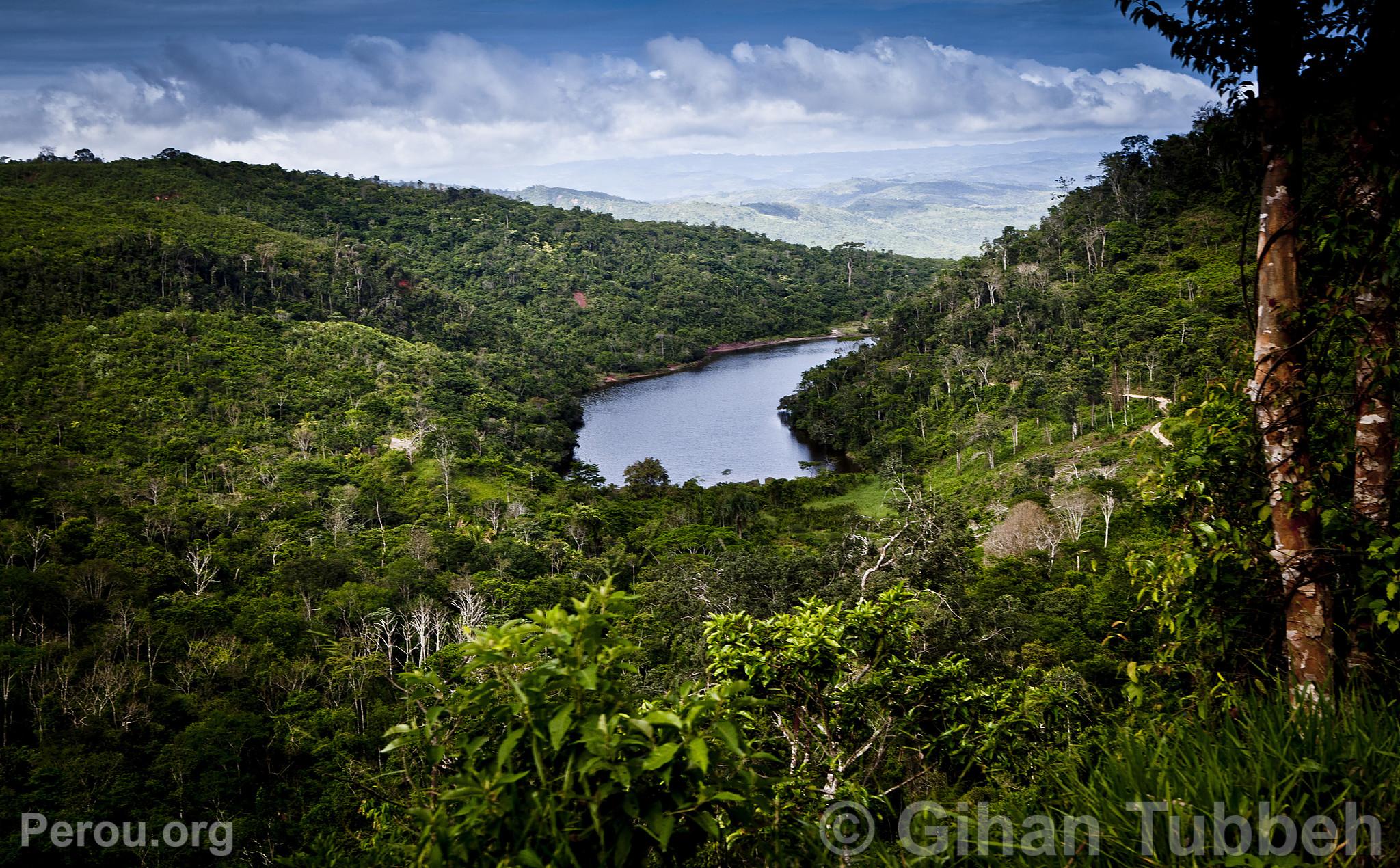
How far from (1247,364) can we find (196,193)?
107865 mm

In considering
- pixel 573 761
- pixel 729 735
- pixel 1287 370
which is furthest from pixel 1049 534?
pixel 573 761

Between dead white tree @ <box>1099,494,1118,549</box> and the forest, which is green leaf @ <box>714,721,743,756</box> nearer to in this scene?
the forest

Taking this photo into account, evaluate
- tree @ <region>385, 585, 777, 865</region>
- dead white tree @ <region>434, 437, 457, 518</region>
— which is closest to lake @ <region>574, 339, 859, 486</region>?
dead white tree @ <region>434, 437, 457, 518</region>

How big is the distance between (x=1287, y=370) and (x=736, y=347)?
8941 cm

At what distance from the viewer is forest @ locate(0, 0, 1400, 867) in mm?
2182

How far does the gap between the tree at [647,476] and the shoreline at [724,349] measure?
29946 millimetres

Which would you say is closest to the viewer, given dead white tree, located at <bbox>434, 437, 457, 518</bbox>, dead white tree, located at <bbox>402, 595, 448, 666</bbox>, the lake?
dead white tree, located at <bbox>402, 595, 448, 666</bbox>

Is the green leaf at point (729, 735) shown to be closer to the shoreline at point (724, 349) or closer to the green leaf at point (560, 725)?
the green leaf at point (560, 725)

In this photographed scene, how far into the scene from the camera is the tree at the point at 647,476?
44.1 metres

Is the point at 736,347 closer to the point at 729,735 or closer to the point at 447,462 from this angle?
the point at 447,462

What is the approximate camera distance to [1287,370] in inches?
125

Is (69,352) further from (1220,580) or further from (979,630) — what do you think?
(1220,580)

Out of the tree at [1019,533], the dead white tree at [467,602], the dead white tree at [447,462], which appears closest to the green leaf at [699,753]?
the dead white tree at [467,602]

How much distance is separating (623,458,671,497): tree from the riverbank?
30746 mm
